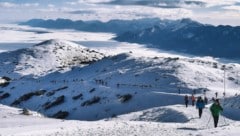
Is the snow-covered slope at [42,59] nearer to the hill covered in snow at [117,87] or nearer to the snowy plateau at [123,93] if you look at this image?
the snowy plateau at [123,93]

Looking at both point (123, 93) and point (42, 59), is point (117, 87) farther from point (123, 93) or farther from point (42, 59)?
point (42, 59)

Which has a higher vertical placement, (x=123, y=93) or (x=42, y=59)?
(x=123, y=93)

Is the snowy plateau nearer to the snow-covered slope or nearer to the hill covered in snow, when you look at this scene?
the hill covered in snow

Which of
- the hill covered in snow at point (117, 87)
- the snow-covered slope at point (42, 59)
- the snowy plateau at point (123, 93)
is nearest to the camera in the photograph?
the snowy plateau at point (123, 93)

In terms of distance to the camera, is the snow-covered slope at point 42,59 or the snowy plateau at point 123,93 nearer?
the snowy plateau at point 123,93

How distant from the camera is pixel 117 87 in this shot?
306ft

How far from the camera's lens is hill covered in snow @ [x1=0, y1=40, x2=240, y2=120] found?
3219 inches

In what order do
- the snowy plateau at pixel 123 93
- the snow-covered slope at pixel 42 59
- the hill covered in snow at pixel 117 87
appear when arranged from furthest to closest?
the snow-covered slope at pixel 42 59 → the hill covered in snow at pixel 117 87 → the snowy plateau at pixel 123 93

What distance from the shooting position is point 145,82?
3866 inches

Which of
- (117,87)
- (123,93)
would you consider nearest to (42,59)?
(117,87)

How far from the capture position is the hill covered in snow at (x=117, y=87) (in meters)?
81.8

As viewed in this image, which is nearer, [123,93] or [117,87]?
[123,93]

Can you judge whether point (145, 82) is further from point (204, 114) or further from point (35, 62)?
point (35, 62)

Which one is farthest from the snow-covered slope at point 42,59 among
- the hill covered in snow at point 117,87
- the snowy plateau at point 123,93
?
the hill covered in snow at point 117,87
